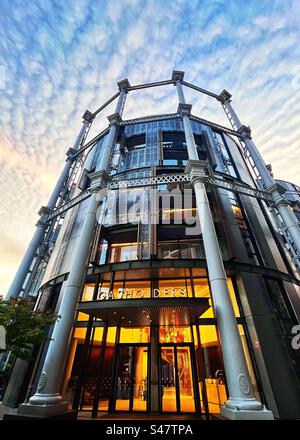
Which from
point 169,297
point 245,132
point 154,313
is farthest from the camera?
point 245,132

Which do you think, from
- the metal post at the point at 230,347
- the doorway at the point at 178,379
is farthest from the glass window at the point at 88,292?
the metal post at the point at 230,347

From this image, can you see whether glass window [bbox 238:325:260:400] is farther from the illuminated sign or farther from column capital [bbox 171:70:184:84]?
column capital [bbox 171:70:184:84]

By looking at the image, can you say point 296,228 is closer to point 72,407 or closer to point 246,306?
→ point 246,306

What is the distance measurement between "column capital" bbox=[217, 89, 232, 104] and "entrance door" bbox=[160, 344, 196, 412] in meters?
23.5

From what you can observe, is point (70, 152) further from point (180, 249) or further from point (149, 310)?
point (149, 310)

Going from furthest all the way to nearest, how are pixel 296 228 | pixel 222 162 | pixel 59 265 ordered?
pixel 222 162, pixel 59 265, pixel 296 228

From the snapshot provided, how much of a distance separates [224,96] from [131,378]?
26.0 m

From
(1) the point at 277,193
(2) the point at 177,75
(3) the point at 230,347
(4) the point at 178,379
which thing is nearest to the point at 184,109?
(2) the point at 177,75

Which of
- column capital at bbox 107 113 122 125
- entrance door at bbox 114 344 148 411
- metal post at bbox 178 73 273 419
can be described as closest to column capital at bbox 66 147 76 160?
column capital at bbox 107 113 122 125

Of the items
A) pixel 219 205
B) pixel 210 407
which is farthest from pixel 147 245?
pixel 210 407

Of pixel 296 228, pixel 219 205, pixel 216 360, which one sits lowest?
pixel 216 360

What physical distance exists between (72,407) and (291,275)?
625 inches

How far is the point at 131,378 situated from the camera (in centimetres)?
1131

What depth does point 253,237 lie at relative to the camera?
1560 cm
